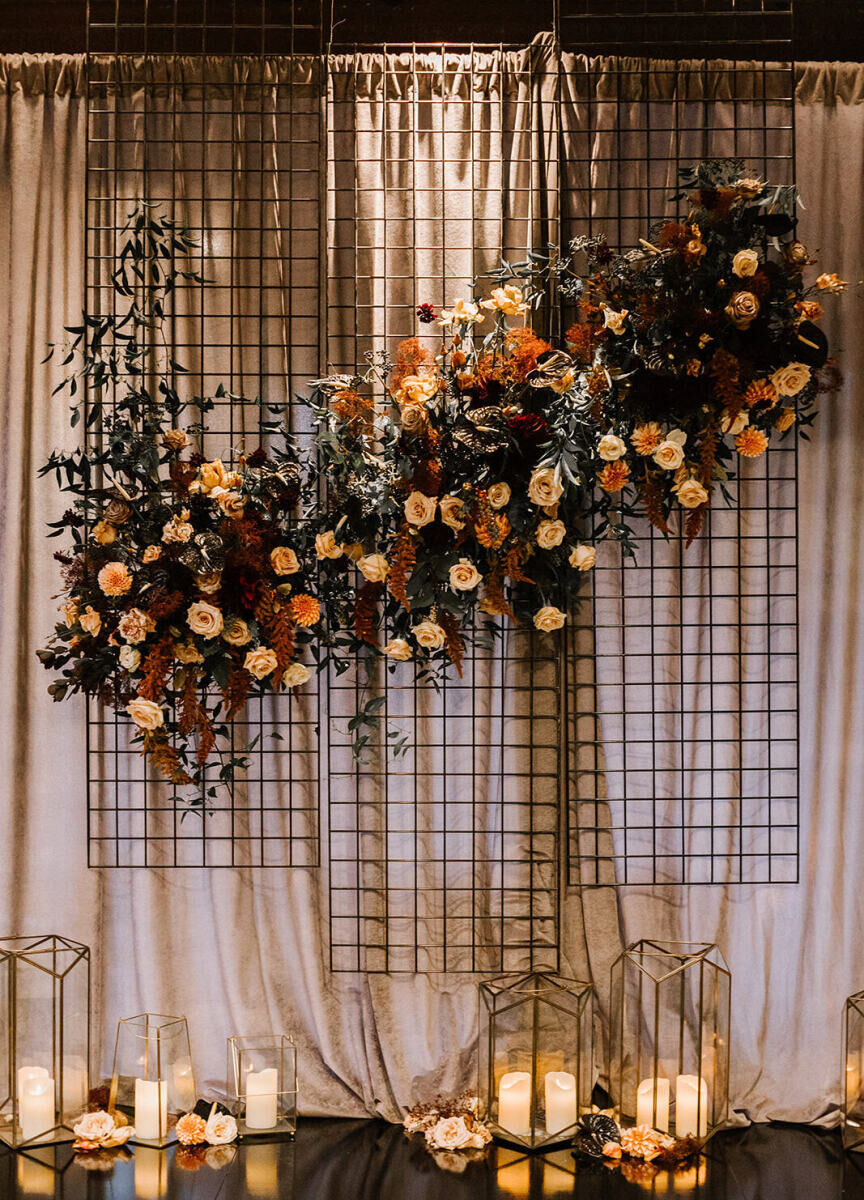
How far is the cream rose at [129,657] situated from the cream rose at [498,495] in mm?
992

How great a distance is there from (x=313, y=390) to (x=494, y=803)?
1314 mm

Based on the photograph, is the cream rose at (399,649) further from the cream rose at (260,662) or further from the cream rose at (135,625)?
the cream rose at (135,625)

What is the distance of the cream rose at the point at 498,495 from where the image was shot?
2.94 meters

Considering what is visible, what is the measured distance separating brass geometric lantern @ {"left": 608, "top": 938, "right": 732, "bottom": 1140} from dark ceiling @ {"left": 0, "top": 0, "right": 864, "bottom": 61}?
104 inches

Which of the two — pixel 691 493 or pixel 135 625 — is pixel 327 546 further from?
pixel 691 493

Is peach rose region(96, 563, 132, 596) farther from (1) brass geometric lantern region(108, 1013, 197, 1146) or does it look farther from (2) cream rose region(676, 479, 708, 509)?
(2) cream rose region(676, 479, 708, 509)

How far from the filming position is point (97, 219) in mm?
3277

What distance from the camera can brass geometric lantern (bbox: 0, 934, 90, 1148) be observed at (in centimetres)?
317

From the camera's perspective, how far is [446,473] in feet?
9.86

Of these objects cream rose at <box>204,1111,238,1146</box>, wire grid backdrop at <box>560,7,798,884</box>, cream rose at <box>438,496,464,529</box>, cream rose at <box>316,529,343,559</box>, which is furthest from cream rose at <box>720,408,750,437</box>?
cream rose at <box>204,1111,238,1146</box>

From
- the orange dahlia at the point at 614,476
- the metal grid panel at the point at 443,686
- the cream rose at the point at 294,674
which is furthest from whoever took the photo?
the metal grid panel at the point at 443,686

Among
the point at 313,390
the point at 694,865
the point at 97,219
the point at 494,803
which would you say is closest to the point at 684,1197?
the point at 694,865

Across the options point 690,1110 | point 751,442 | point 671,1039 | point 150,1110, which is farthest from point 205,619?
point 690,1110

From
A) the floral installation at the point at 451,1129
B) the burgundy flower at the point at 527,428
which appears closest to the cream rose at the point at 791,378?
the burgundy flower at the point at 527,428
